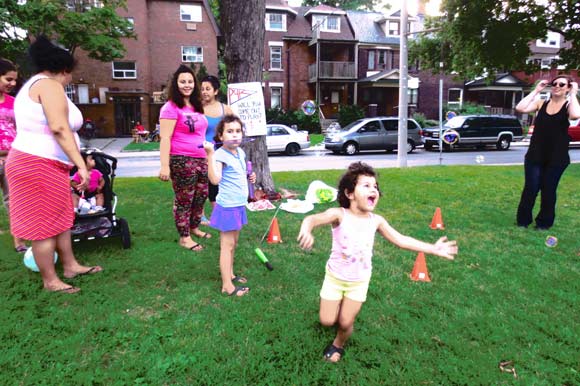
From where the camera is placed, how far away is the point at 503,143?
22.1 meters

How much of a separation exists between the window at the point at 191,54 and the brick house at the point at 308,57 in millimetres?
5214

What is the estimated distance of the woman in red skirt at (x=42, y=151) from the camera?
312 cm

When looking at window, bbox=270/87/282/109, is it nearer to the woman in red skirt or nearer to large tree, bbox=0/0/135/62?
large tree, bbox=0/0/135/62

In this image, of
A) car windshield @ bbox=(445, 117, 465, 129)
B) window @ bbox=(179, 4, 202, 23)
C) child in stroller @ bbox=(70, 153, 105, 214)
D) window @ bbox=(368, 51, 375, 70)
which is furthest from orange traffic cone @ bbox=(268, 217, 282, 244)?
window @ bbox=(368, 51, 375, 70)

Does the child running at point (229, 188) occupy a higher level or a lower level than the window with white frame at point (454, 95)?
lower

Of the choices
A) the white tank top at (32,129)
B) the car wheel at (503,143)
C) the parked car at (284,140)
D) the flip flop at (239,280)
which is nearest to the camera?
the white tank top at (32,129)

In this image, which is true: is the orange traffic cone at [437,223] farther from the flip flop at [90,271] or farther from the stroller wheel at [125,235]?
the flip flop at [90,271]

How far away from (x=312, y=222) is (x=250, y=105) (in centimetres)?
446

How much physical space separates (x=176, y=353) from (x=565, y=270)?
3820mm

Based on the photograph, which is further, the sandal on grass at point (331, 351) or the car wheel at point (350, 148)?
the car wheel at point (350, 148)

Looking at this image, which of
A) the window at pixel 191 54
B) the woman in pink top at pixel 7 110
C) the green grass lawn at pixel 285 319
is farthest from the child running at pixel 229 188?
the window at pixel 191 54

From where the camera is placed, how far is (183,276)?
3.91 m

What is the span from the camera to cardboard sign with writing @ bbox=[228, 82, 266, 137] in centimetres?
649

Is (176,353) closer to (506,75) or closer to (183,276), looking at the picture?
(183,276)
